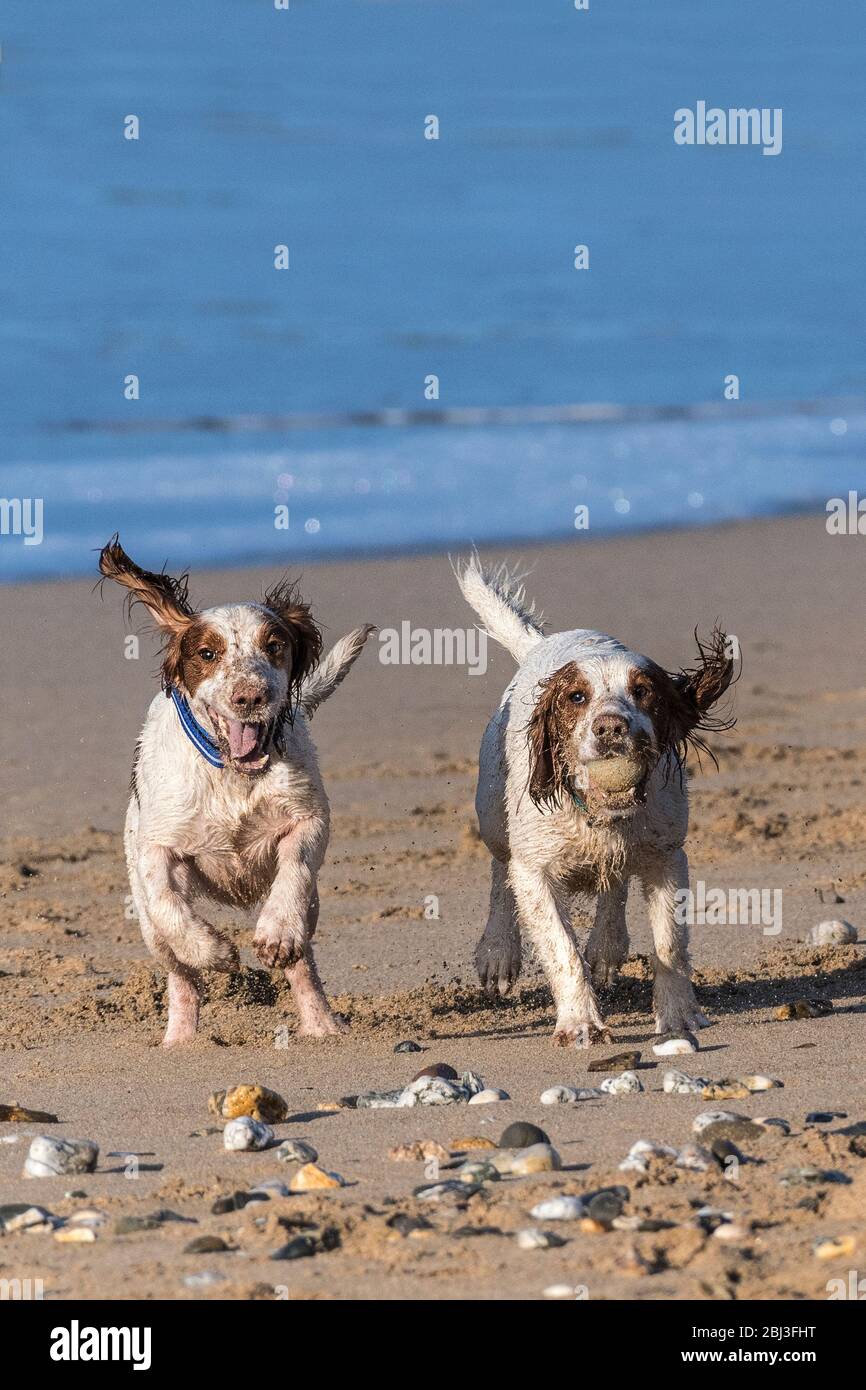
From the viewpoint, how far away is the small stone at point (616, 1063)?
642 centimetres

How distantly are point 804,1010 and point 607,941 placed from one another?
98 cm

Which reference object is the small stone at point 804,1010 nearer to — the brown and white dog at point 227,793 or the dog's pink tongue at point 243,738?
the brown and white dog at point 227,793

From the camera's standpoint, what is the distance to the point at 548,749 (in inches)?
274

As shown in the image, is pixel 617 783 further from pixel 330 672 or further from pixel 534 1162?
pixel 534 1162

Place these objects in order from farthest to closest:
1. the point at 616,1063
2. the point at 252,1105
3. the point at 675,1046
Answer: the point at 675,1046 → the point at 616,1063 → the point at 252,1105

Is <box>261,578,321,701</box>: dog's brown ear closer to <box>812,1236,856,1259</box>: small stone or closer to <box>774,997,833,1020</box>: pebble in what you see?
<box>774,997,833,1020</box>: pebble

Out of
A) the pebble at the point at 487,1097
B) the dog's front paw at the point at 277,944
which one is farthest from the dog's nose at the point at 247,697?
the pebble at the point at 487,1097

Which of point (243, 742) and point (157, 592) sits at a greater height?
point (157, 592)

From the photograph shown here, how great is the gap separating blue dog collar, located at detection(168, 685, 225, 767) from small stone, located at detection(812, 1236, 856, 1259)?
10.3 feet

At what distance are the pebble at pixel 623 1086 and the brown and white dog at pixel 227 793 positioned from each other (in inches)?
→ 52.3

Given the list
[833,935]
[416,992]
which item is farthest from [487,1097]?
[833,935]

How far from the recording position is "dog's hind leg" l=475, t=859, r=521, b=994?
312 inches

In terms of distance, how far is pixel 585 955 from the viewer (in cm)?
801
